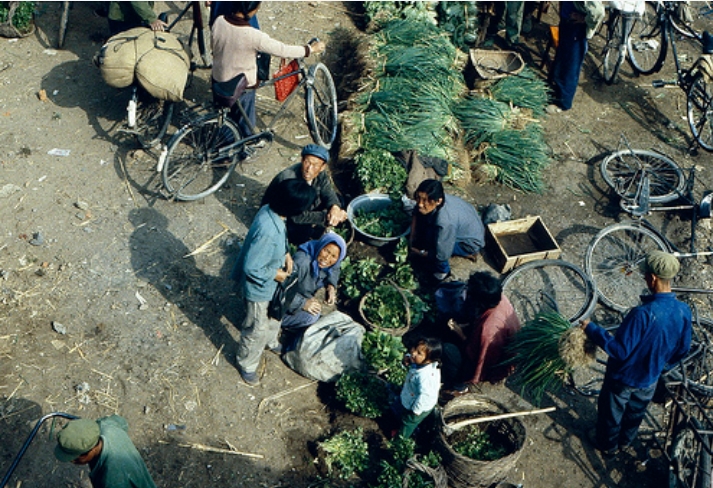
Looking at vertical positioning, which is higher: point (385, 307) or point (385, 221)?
point (385, 221)

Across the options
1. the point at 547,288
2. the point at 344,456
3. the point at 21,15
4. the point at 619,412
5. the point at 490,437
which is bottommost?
the point at 344,456

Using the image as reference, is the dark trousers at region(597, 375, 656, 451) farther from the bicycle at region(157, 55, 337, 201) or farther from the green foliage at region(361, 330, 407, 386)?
the bicycle at region(157, 55, 337, 201)

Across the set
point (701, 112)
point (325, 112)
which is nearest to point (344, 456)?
point (325, 112)

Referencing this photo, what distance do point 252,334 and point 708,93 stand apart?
23.6 ft

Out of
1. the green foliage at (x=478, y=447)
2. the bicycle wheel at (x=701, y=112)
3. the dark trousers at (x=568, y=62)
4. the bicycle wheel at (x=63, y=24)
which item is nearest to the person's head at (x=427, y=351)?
the green foliage at (x=478, y=447)

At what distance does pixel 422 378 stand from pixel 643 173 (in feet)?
13.0

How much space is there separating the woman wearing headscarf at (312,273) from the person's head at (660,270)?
2435 millimetres

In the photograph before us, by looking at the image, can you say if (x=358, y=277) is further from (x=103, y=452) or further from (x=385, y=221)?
(x=103, y=452)

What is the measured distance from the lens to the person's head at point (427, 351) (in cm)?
498

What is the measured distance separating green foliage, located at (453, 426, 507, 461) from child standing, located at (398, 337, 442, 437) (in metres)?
0.48

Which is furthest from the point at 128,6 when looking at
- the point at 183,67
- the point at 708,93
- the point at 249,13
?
the point at 708,93

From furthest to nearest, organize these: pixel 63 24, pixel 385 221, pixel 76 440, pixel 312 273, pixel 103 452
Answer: pixel 63 24
pixel 385 221
pixel 312 273
pixel 103 452
pixel 76 440

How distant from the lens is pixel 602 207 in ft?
26.0

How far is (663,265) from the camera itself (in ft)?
16.2
